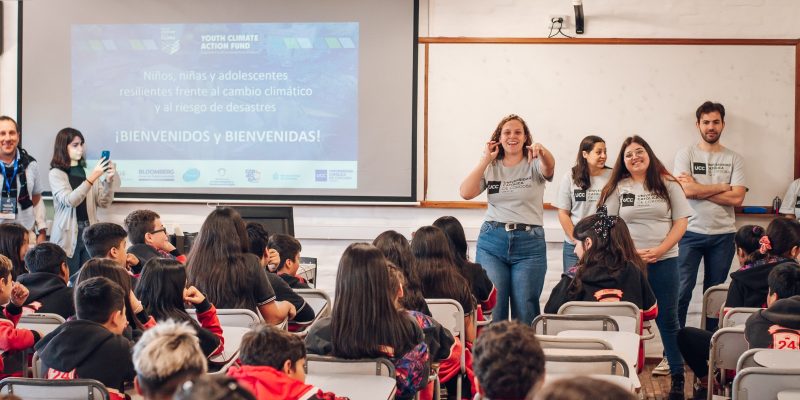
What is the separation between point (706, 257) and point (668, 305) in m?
1.50

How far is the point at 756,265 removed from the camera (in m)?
4.10

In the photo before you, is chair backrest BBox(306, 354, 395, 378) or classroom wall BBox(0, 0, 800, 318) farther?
classroom wall BBox(0, 0, 800, 318)

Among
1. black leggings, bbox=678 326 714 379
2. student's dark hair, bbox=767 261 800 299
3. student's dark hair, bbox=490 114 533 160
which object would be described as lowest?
black leggings, bbox=678 326 714 379

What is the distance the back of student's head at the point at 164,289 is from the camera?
129 inches

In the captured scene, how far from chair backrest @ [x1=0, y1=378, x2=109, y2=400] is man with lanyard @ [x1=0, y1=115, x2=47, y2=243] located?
406cm

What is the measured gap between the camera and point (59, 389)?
2.47 metres

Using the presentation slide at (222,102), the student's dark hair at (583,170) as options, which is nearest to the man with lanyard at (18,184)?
the presentation slide at (222,102)

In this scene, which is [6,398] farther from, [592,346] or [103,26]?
[103,26]

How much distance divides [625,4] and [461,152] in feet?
5.12

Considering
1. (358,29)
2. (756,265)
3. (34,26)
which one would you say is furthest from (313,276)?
(34,26)

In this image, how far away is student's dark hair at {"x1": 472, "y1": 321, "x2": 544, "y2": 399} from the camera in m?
1.93

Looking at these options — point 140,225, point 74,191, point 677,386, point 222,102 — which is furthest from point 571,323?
point 74,191

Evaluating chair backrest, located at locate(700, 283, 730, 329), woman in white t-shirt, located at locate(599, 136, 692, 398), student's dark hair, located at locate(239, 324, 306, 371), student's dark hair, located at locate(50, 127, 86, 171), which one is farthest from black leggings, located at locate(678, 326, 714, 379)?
student's dark hair, located at locate(50, 127, 86, 171)

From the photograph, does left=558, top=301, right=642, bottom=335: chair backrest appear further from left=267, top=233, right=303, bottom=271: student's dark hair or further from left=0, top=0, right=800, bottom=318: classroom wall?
left=0, top=0, right=800, bottom=318: classroom wall
